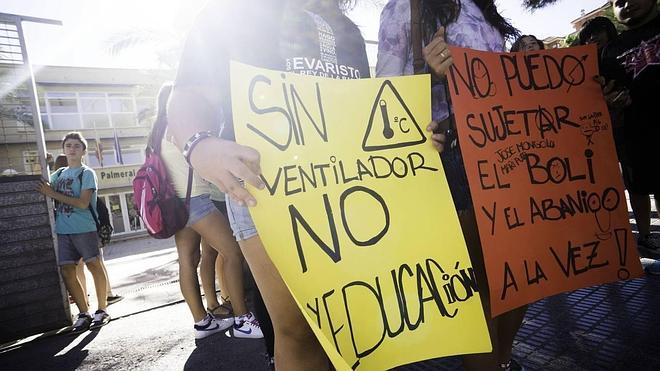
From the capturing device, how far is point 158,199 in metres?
2.58

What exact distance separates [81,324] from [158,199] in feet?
5.52

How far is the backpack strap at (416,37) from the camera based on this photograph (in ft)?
4.10

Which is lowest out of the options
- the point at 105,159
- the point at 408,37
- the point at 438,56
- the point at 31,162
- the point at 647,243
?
the point at 647,243

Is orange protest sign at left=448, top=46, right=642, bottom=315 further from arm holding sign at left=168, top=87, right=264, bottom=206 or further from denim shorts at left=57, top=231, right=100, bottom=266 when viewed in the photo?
denim shorts at left=57, top=231, right=100, bottom=266

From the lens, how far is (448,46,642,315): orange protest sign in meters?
1.22

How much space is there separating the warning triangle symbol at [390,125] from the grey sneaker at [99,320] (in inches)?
135

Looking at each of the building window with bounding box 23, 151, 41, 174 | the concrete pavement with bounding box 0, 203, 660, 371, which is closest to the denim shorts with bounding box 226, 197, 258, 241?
the concrete pavement with bounding box 0, 203, 660, 371

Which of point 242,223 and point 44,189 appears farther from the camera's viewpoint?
point 44,189

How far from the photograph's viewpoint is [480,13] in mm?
1416

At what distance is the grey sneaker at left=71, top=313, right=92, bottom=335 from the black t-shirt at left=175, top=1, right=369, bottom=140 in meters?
3.16

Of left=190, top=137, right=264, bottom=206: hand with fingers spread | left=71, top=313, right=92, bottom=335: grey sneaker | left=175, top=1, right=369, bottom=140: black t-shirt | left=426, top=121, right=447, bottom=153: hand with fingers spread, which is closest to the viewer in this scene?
left=190, top=137, right=264, bottom=206: hand with fingers spread

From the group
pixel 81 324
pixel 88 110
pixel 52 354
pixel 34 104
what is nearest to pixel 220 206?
pixel 52 354

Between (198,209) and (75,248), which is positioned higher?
(198,209)

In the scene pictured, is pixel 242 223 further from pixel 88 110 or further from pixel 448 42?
pixel 88 110
